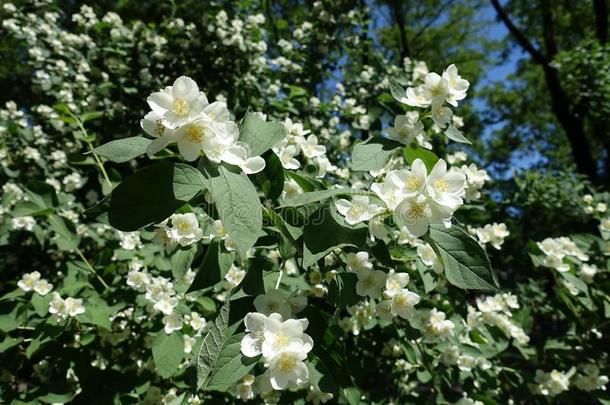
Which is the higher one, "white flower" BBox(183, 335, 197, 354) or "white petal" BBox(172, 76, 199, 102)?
"white petal" BBox(172, 76, 199, 102)

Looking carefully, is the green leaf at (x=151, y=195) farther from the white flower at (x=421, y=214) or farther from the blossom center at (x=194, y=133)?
the white flower at (x=421, y=214)

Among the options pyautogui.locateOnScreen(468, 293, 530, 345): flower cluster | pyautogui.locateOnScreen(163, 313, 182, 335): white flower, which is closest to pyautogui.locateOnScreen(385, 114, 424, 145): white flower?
pyautogui.locateOnScreen(163, 313, 182, 335): white flower

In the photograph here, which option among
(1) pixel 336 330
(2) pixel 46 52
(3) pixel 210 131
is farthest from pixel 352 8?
(3) pixel 210 131

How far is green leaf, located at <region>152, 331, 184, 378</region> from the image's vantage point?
1558 millimetres

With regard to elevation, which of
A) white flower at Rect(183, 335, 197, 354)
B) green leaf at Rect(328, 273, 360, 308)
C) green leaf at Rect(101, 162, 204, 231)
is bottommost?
white flower at Rect(183, 335, 197, 354)

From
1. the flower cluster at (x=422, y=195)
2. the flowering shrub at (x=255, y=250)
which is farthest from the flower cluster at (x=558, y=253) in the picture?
the flower cluster at (x=422, y=195)

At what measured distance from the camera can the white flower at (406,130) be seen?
4.49ft

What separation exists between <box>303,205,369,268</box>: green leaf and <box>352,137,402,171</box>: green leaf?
0.60 ft

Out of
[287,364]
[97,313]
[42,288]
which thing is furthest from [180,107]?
[42,288]

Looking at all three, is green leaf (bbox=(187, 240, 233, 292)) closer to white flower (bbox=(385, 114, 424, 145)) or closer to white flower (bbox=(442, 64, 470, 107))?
white flower (bbox=(385, 114, 424, 145))

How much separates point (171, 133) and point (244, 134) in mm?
211

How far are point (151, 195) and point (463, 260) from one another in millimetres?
725

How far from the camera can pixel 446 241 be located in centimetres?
102

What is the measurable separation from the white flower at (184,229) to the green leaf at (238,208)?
35 cm
